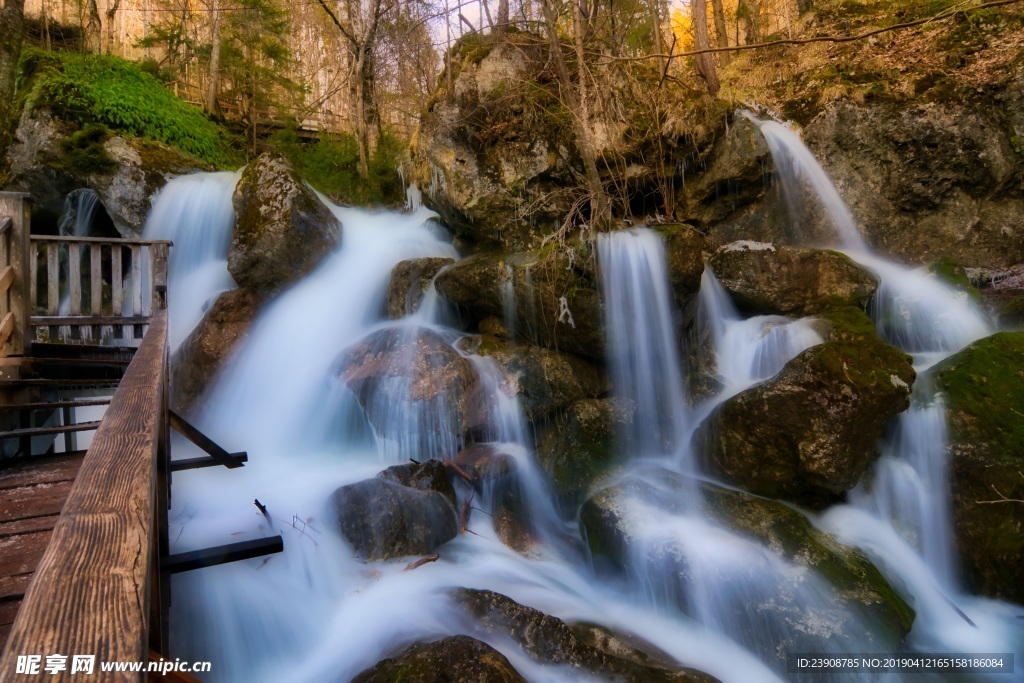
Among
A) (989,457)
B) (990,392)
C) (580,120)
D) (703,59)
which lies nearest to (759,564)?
(989,457)

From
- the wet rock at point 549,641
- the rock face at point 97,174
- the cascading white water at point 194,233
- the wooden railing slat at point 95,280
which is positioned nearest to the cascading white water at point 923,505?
the wet rock at point 549,641

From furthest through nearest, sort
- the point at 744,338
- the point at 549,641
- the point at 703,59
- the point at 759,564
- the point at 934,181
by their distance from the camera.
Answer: the point at 703,59, the point at 934,181, the point at 744,338, the point at 759,564, the point at 549,641

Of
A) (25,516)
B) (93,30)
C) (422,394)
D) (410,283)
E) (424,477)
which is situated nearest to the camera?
(25,516)

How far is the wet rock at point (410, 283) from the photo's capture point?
24.2ft

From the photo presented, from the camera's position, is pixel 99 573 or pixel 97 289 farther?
pixel 97 289

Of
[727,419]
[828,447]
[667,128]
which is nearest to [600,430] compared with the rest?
[727,419]

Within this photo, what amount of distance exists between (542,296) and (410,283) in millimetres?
2262

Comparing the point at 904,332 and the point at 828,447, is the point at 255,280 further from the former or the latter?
the point at 904,332

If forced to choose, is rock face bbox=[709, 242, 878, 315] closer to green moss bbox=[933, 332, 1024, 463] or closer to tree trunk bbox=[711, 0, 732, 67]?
green moss bbox=[933, 332, 1024, 463]

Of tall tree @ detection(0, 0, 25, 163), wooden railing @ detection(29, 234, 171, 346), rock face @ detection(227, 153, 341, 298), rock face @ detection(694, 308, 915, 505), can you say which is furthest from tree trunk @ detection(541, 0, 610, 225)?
tall tree @ detection(0, 0, 25, 163)

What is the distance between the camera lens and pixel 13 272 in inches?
167

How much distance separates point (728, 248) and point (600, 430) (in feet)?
9.81

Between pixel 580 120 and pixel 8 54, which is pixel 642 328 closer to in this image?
pixel 580 120

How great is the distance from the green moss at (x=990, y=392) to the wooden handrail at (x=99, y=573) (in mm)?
5779
